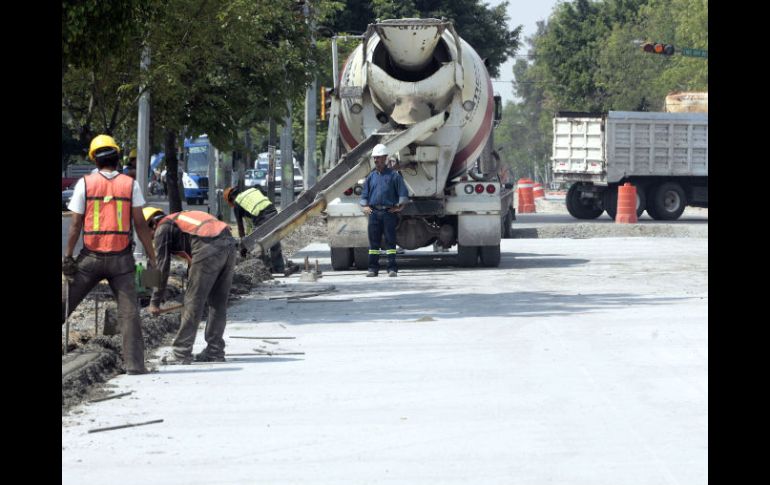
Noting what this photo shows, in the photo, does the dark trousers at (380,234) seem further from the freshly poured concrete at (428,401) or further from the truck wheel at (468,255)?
the freshly poured concrete at (428,401)

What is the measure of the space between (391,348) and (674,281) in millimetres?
7672

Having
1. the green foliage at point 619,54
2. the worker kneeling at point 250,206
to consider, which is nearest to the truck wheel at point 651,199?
the worker kneeling at point 250,206

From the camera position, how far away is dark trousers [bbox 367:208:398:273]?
20750mm

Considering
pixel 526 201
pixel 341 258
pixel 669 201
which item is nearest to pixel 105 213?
pixel 341 258

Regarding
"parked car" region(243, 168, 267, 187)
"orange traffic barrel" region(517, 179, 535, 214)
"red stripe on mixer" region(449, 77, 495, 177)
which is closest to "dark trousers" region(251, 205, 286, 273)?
"red stripe on mixer" region(449, 77, 495, 177)

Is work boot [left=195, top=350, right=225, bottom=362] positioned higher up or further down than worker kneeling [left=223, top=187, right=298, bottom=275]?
further down

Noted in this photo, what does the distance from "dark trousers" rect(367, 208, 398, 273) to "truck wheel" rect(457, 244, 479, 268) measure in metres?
1.58

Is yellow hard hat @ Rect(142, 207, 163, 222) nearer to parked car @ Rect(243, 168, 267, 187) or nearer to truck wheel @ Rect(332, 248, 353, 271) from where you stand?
truck wheel @ Rect(332, 248, 353, 271)

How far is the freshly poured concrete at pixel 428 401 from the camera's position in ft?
25.3

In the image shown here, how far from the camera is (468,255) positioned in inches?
881

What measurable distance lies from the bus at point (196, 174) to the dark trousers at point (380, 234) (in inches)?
1276
